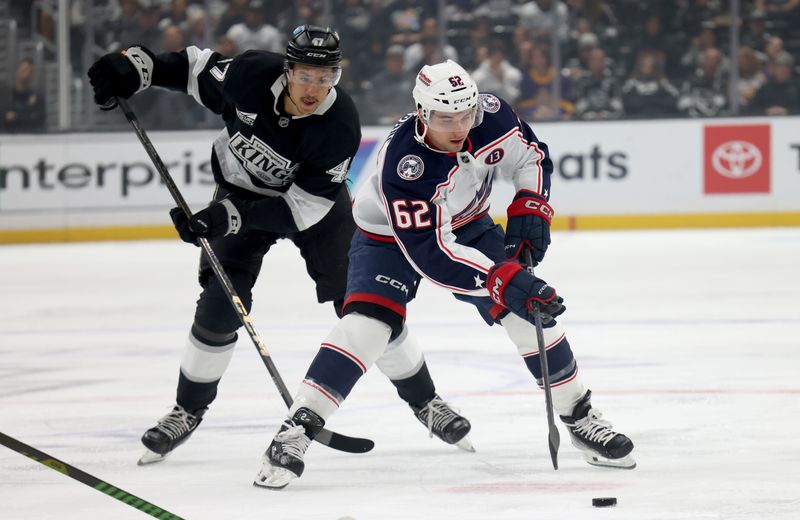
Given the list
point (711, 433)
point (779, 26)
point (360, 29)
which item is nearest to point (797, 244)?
point (779, 26)

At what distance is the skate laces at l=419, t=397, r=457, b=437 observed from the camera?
11.6 ft

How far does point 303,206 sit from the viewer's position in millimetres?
3488

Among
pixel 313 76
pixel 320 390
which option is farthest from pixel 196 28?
pixel 320 390

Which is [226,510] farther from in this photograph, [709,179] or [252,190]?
[709,179]

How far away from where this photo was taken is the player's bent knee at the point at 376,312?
321cm

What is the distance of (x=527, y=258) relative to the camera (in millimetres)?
3279

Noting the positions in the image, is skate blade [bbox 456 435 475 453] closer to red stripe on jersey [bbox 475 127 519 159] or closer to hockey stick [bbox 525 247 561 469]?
hockey stick [bbox 525 247 561 469]

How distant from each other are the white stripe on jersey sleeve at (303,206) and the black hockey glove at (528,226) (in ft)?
1.71

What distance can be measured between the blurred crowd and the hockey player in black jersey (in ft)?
19.5

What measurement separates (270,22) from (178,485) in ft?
22.2

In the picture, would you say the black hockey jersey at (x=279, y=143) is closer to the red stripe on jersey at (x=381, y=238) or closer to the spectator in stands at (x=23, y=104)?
the red stripe on jersey at (x=381, y=238)

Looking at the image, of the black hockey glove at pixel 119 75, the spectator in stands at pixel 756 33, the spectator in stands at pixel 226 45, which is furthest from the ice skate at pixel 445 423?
the spectator in stands at pixel 756 33

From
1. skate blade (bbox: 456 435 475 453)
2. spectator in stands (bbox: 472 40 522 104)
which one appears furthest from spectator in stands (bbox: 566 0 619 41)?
skate blade (bbox: 456 435 475 453)

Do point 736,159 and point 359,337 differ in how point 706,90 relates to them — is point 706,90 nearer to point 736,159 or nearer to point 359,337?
point 736,159
